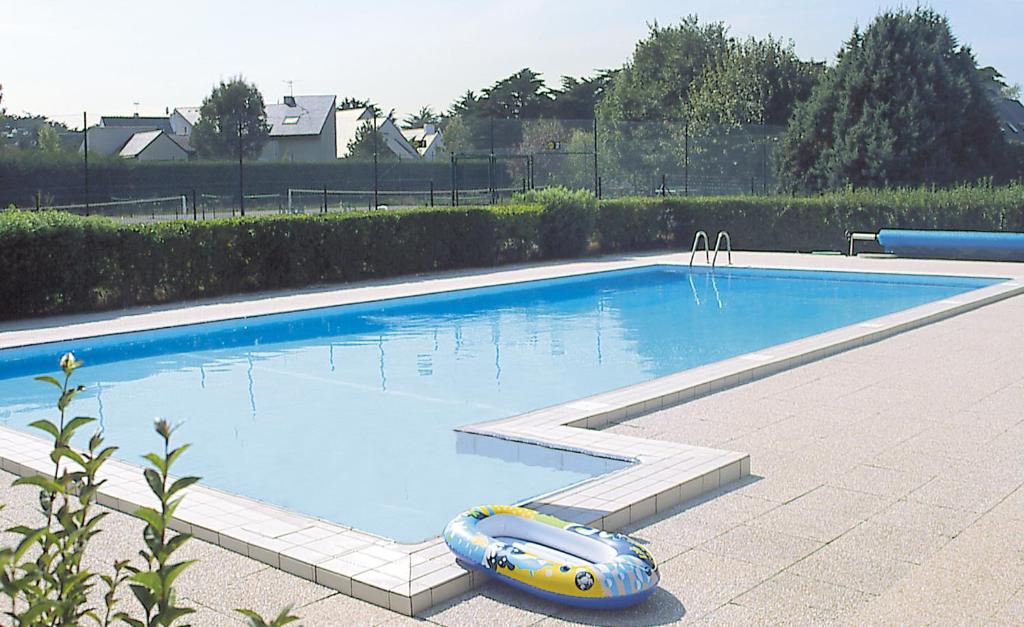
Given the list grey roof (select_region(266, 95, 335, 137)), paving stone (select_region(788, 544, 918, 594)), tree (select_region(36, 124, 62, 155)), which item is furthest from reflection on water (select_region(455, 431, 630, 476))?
grey roof (select_region(266, 95, 335, 137))

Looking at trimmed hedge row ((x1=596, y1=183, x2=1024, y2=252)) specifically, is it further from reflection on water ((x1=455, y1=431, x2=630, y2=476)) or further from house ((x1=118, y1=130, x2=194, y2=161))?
reflection on water ((x1=455, y1=431, x2=630, y2=476))

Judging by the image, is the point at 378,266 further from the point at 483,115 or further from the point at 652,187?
the point at 483,115

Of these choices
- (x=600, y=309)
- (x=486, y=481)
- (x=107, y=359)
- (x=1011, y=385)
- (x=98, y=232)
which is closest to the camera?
(x=486, y=481)

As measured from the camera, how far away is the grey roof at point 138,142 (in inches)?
960

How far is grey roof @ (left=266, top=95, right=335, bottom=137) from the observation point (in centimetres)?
4512

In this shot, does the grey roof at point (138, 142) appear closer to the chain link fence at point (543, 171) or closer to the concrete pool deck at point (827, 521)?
the chain link fence at point (543, 171)

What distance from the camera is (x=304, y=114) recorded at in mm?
45875

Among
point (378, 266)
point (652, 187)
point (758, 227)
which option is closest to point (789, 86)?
point (652, 187)

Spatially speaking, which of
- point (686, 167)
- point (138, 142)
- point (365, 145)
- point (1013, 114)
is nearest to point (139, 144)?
point (138, 142)

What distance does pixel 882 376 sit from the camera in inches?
307

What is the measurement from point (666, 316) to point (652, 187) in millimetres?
11462

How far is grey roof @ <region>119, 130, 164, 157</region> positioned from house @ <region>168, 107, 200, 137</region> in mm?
1494

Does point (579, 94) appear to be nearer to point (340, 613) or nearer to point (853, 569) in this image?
point (853, 569)

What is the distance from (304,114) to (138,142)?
19.2 m
